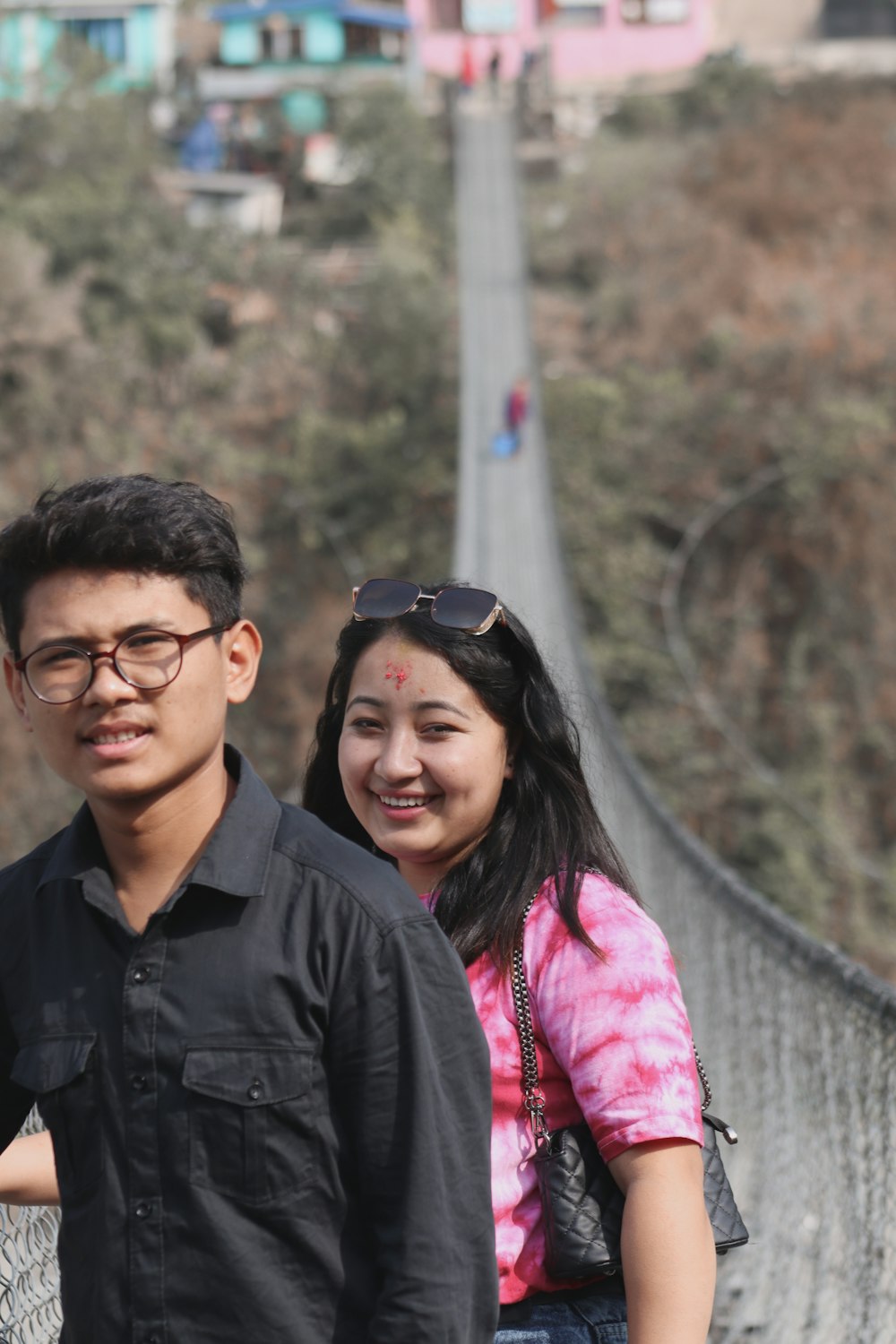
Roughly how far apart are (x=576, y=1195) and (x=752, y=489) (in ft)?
37.6

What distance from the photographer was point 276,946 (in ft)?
2.51

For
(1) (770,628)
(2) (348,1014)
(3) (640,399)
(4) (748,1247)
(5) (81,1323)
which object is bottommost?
(4) (748,1247)

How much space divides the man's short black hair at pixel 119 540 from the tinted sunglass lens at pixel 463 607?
0.88 feet

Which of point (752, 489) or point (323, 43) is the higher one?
point (323, 43)

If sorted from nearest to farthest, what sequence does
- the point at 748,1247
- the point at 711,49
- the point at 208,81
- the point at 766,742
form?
the point at 748,1247 < the point at 766,742 < the point at 208,81 < the point at 711,49

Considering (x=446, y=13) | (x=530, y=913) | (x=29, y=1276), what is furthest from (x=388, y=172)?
(x=530, y=913)

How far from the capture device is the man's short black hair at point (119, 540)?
2.56 ft

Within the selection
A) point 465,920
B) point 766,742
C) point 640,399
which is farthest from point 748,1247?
point 640,399

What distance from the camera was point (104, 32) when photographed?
19.1 metres

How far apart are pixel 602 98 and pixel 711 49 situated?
5.97ft

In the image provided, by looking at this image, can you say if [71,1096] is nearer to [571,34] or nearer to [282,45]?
[282,45]

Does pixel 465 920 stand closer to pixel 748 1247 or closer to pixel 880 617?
pixel 748 1247

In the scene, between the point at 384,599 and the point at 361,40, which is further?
the point at 361,40

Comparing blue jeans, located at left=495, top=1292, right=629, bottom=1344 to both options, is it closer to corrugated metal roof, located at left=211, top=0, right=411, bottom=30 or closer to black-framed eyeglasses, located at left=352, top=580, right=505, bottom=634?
black-framed eyeglasses, located at left=352, top=580, right=505, bottom=634
